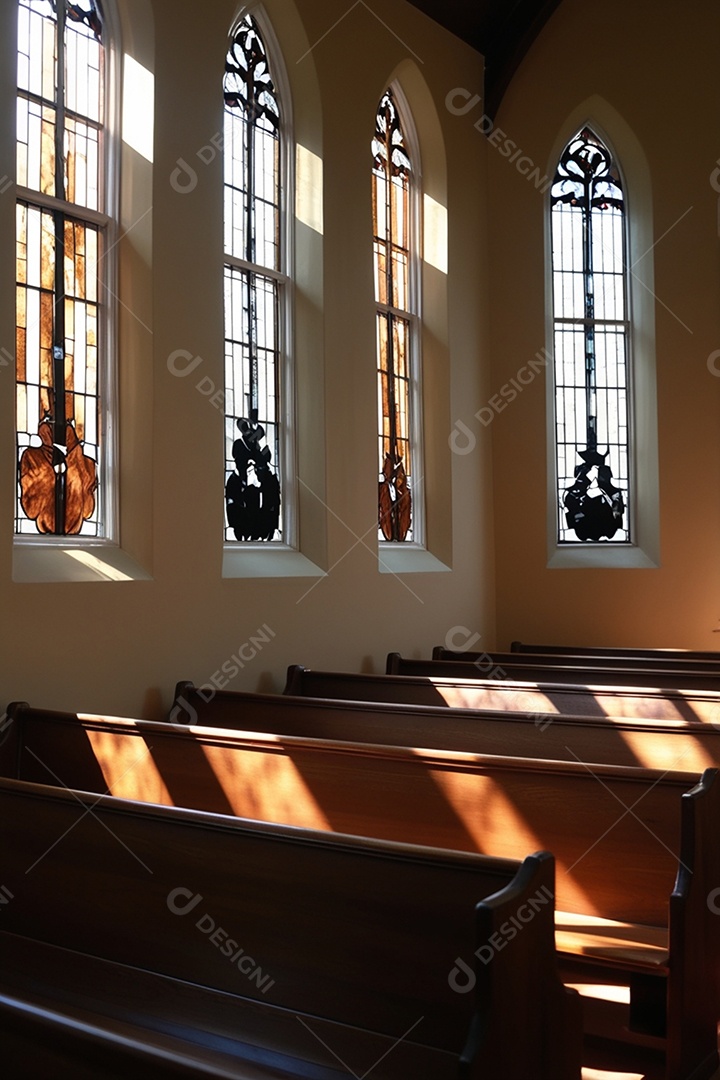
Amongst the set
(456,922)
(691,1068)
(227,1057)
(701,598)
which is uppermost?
(701,598)

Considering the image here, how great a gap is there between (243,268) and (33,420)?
1.65 meters

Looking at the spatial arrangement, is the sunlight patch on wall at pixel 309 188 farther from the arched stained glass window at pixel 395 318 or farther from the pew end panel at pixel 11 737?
the pew end panel at pixel 11 737

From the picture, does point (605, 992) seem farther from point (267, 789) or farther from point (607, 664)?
point (607, 664)

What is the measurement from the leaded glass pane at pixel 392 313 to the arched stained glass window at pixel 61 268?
214cm

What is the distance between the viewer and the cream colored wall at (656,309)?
7.28m

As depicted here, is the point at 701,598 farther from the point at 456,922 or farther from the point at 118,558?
the point at 456,922

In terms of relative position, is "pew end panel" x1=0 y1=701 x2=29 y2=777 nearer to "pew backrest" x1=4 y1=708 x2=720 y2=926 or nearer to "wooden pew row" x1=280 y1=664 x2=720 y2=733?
"pew backrest" x1=4 y1=708 x2=720 y2=926

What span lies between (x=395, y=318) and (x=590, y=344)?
68.6 inches

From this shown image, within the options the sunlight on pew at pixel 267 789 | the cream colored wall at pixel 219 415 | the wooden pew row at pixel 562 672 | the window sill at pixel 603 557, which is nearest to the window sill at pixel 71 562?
the cream colored wall at pixel 219 415

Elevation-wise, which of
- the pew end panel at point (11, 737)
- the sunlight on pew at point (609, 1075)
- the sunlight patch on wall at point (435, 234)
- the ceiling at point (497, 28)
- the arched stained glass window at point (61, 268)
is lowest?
the sunlight on pew at point (609, 1075)

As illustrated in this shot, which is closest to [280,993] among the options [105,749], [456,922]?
[456,922]

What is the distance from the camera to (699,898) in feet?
8.79

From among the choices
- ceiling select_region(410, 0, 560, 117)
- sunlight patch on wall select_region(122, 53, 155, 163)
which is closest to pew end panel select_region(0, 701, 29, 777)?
sunlight patch on wall select_region(122, 53, 155, 163)

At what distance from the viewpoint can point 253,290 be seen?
561cm
